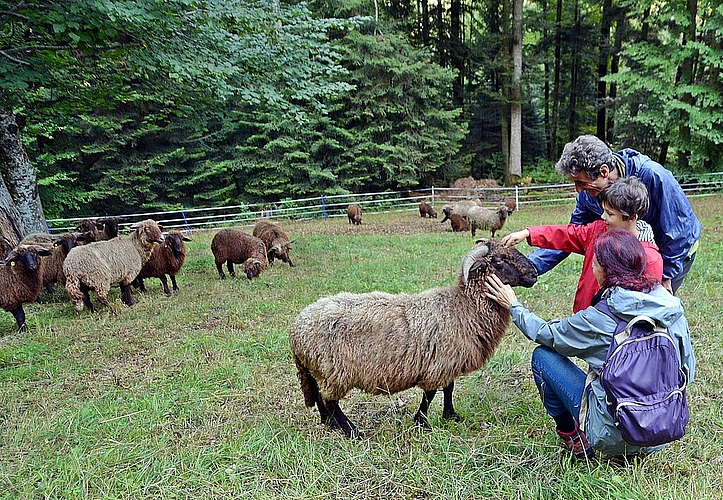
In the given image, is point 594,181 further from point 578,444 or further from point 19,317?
point 19,317

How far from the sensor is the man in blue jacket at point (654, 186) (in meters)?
2.79

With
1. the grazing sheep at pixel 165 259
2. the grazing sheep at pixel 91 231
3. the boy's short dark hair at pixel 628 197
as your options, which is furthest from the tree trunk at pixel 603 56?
the boy's short dark hair at pixel 628 197

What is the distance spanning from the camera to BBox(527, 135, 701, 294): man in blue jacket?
9.14 feet

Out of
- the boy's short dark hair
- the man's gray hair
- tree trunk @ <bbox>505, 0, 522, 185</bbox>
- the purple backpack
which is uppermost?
tree trunk @ <bbox>505, 0, 522, 185</bbox>

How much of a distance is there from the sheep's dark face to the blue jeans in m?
0.72

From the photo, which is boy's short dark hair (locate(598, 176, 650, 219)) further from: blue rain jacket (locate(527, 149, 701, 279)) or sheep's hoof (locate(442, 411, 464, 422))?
sheep's hoof (locate(442, 411, 464, 422))

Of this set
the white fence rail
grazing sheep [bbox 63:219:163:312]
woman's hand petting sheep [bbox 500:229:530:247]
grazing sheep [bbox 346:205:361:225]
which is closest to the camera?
woman's hand petting sheep [bbox 500:229:530:247]

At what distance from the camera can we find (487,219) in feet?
46.6

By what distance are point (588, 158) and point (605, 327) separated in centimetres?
113

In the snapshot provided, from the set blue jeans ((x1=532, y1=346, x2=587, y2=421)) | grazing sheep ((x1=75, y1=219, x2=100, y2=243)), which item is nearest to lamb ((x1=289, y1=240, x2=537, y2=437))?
blue jeans ((x1=532, y1=346, x2=587, y2=421))

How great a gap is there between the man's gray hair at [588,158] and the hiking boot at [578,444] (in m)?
1.67

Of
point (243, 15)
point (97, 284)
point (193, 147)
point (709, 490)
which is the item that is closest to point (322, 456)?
point (709, 490)

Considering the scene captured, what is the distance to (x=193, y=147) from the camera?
72.0 ft

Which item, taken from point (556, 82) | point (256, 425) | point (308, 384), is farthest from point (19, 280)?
point (556, 82)
